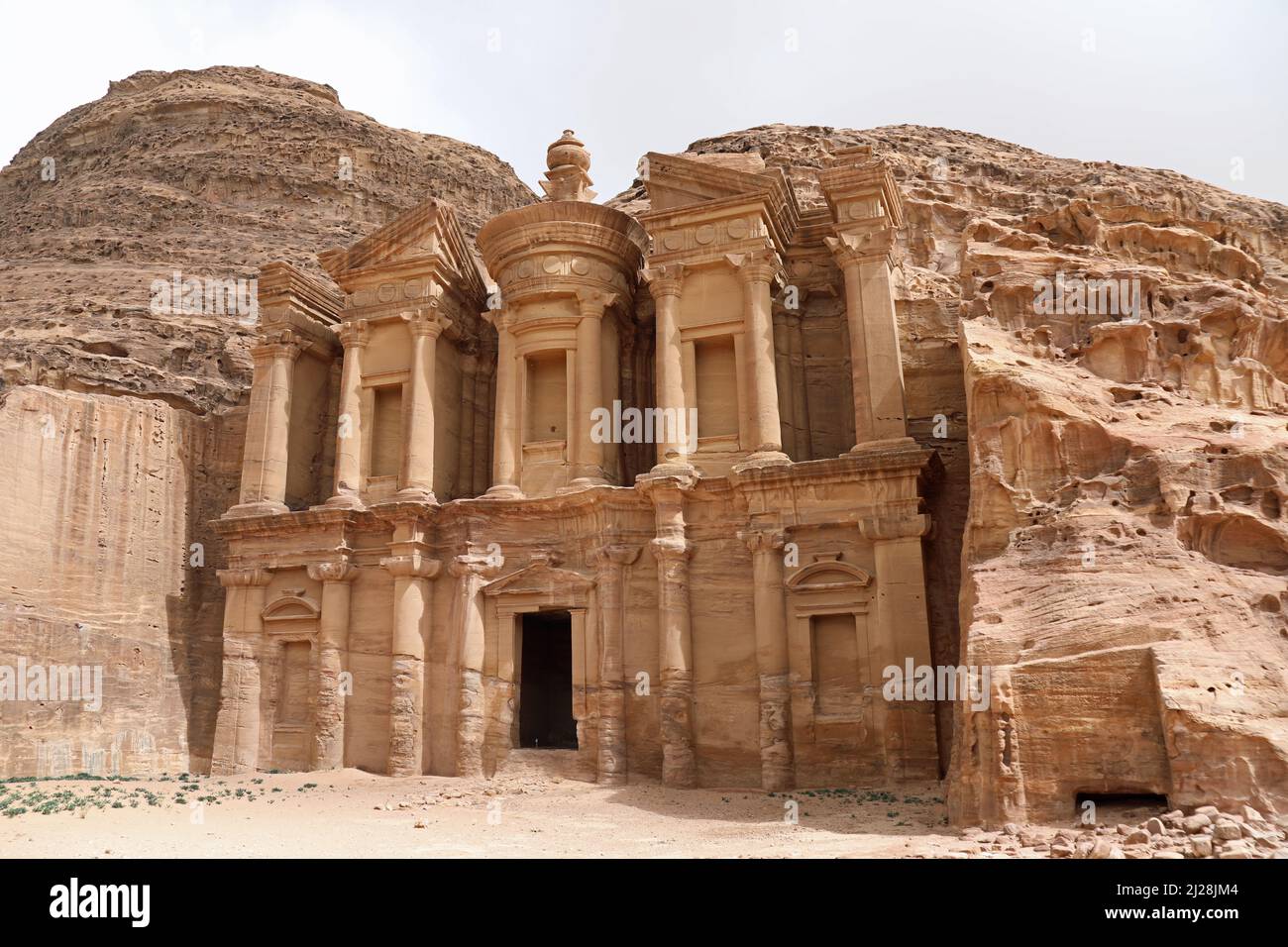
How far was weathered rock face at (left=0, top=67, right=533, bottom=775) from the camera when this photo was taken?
20.6 meters

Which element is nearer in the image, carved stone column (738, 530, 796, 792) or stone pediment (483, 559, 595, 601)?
carved stone column (738, 530, 796, 792)

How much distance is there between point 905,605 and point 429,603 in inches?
372

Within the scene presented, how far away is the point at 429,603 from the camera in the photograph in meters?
21.0

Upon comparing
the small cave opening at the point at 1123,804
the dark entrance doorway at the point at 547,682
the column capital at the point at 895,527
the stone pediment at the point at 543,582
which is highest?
the column capital at the point at 895,527

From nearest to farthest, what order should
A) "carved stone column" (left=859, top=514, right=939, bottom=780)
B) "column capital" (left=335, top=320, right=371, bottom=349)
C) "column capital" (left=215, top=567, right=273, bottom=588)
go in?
"carved stone column" (left=859, top=514, right=939, bottom=780)
"column capital" (left=215, top=567, right=273, bottom=588)
"column capital" (left=335, top=320, right=371, bottom=349)

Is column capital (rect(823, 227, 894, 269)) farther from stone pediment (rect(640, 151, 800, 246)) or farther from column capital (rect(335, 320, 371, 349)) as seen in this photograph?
column capital (rect(335, 320, 371, 349))

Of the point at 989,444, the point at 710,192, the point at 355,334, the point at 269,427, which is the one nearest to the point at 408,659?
the point at 269,427

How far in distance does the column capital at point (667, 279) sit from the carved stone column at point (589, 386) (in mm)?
1256

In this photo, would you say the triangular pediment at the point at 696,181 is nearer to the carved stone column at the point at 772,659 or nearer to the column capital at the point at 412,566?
the carved stone column at the point at 772,659

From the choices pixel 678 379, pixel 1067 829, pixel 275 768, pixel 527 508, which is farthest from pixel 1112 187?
pixel 275 768

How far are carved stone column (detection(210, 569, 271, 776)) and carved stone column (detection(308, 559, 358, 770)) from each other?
1419 mm

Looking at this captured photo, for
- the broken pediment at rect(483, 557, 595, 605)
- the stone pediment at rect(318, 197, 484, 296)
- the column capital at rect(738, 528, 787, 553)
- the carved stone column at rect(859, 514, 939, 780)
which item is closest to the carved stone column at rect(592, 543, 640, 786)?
the broken pediment at rect(483, 557, 595, 605)

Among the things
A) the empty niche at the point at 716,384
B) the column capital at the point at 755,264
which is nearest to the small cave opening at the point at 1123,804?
the empty niche at the point at 716,384

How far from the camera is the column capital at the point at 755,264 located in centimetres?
2042
